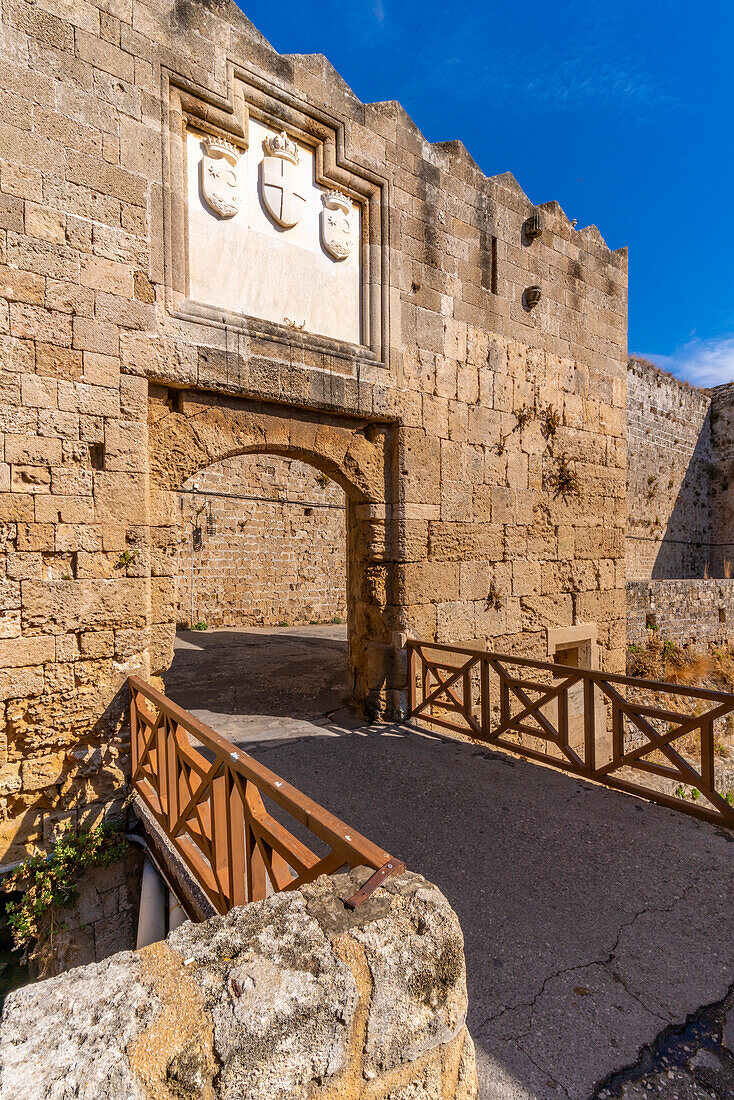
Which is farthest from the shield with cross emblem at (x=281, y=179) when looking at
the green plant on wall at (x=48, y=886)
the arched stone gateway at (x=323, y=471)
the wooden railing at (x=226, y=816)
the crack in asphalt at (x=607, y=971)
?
the crack in asphalt at (x=607, y=971)

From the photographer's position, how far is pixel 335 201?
507 centimetres

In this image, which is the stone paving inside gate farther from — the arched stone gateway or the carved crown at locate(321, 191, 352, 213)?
the carved crown at locate(321, 191, 352, 213)

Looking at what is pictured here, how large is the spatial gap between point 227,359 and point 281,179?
170 centimetres

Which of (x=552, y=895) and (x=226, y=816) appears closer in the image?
(x=226, y=816)

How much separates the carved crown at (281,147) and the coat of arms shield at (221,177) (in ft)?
1.08

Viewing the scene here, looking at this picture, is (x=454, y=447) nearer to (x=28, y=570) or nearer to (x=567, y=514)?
(x=567, y=514)

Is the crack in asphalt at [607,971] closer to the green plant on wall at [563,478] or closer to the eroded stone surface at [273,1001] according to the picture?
the eroded stone surface at [273,1001]

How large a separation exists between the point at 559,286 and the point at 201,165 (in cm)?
461

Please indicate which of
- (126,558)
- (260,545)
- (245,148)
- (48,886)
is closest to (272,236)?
(245,148)

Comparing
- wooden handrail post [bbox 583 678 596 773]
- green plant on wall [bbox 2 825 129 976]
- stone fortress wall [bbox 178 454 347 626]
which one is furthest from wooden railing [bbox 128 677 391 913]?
stone fortress wall [bbox 178 454 347 626]

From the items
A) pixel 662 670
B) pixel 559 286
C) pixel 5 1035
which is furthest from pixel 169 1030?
pixel 662 670

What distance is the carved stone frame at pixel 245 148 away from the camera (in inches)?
163

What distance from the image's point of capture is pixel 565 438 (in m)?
7.12

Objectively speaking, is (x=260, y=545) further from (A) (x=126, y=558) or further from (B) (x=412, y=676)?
(A) (x=126, y=558)
